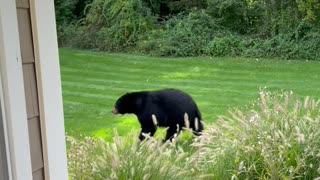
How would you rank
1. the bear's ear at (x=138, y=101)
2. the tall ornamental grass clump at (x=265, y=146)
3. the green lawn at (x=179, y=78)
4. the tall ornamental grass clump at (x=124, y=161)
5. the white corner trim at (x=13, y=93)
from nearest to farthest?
the white corner trim at (x=13, y=93), the tall ornamental grass clump at (x=124, y=161), the tall ornamental grass clump at (x=265, y=146), the bear's ear at (x=138, y=101), the green lawn at (x=179, y=78)

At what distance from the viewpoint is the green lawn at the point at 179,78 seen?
303 centimetres

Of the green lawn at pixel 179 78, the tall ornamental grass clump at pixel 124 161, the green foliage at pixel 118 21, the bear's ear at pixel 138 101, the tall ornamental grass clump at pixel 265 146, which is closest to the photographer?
the tall ornamental grass clump at pixel 124 161

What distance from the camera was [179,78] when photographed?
3322mm

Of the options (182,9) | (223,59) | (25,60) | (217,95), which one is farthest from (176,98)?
(25,60)

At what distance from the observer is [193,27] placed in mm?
3580

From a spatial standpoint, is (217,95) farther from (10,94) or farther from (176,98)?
(10,94)

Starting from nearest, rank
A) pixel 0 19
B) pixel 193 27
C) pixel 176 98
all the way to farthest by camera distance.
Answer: pixel 0 19 → pixel 176 98 → pixel 193 27

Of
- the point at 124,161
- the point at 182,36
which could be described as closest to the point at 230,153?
the point at 124,161

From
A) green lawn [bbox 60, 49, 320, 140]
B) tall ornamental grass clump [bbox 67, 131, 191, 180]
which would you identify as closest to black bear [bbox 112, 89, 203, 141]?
green lawn [bbox 60, 49, 320, 140]

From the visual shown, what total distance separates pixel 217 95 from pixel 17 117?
2.30 m

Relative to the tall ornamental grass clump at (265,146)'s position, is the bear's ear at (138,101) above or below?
above

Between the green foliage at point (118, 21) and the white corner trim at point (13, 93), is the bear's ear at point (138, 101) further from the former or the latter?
the white corner trim at point (13, 93)

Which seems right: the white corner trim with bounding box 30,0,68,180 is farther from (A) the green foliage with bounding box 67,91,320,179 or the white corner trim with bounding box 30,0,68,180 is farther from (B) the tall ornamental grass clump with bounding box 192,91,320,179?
(B) the tall ornamental grass clump with bounding box 192,91,320,179

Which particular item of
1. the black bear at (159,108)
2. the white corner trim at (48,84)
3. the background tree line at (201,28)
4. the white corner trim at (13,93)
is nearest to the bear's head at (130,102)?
the black bear at (159,108)
